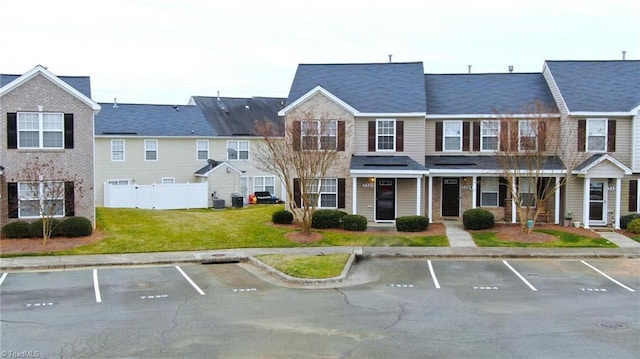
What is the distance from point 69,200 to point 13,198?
7.03ft

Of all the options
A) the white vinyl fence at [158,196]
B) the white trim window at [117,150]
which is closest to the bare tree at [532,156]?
the white vinyl fence at [158,196]

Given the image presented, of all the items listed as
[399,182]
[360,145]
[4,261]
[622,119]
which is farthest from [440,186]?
[4,261]

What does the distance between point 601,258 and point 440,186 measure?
31.7 ft

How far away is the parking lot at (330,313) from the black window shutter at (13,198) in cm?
675

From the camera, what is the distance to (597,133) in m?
28.8

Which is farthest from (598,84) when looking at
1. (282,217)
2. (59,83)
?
(59,83)

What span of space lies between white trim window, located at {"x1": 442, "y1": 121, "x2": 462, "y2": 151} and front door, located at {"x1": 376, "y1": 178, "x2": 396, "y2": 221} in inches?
148

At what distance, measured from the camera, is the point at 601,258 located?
71.3 feet

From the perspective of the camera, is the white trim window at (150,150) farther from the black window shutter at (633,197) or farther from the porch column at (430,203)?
the black window shutter at (633,197)

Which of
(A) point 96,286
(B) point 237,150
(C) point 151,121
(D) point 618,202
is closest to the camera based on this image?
(A) point 96,286

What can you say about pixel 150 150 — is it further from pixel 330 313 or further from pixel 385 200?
pixel 330 313

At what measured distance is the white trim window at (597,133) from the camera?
2877 cm

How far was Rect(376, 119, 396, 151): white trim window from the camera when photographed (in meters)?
29.8

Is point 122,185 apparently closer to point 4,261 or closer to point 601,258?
point 4,261
